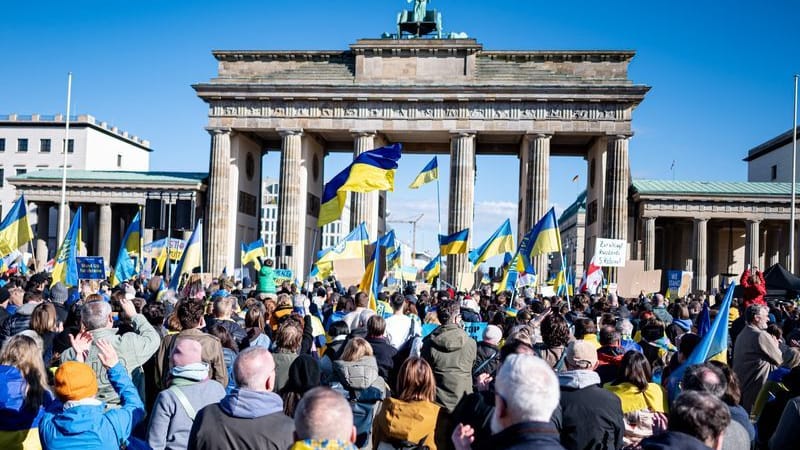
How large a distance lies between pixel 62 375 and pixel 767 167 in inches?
3239

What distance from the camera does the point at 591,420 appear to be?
18.0ft

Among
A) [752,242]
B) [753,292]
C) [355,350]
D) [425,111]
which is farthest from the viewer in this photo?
[752,242]

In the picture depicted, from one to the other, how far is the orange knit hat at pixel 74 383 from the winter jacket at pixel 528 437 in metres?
2.77

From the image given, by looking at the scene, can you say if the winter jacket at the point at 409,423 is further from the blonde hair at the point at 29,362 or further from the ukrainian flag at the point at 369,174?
the ukrainian flag at the point at 369,174

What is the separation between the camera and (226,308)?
9.58m

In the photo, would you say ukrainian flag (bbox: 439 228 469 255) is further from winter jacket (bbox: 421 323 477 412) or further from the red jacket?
winter jacket (bbox: 421 323 477 412)

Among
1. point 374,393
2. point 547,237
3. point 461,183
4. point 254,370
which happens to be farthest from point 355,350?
point 461,183

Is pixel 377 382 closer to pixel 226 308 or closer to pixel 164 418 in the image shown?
pixel 164 418

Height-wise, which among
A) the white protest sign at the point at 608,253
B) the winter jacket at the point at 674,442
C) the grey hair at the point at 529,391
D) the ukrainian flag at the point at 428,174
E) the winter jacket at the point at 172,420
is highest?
the ukrainian flag at the point at 428,174

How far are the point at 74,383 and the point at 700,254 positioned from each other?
51310mm

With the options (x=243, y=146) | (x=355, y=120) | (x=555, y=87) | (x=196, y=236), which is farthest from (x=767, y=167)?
(x=196, y=236)

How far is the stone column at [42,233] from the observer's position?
186 ft

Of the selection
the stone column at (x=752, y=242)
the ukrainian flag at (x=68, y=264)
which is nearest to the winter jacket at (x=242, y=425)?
the ukrainian flag at (x=68, y=264)

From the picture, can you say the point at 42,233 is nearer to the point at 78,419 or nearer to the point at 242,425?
the point at 78,419
